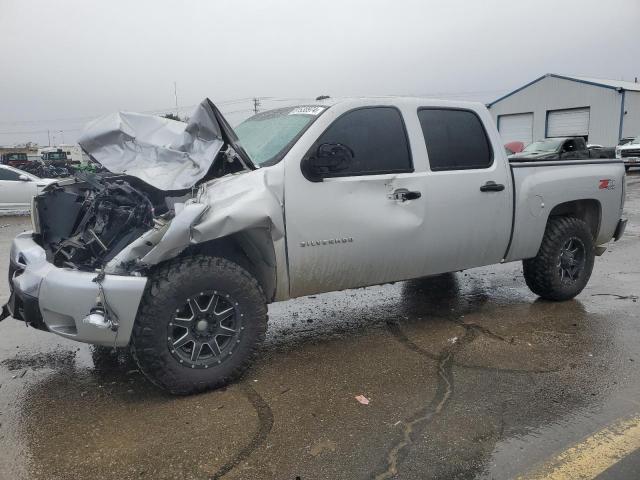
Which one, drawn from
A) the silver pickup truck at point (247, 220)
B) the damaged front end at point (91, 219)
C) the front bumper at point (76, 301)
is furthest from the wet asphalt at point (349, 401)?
the damaged front end at point (91, 219)

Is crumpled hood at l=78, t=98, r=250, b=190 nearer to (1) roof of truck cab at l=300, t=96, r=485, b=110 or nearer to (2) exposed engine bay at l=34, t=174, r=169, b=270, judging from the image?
(2) exposed engine bay at l=34, t=174, r=169, b=270

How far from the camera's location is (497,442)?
2.92 metres

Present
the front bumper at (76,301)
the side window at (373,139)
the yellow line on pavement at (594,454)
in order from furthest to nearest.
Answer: the side window at (373,139) → the front bumper at (76,301) → the yellow line on pavement at (594,454)

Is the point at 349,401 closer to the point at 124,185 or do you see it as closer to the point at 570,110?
the point at 124,185

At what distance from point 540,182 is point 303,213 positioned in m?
2.52

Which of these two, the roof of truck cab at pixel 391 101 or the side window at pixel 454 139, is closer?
the roof of truck cab at pixel 391 101

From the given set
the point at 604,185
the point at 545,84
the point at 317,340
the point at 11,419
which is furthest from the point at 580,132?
the point at 11,419

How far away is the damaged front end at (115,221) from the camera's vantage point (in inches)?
123

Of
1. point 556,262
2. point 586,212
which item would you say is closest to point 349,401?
→ point 556,262

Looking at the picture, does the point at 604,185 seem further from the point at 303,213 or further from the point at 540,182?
the point at 303,213

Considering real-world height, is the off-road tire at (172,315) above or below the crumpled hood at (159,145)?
below

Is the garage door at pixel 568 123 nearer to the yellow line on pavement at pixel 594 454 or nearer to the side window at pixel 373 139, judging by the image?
the side window at pixel 373 139

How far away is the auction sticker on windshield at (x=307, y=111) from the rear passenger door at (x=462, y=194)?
889 mm

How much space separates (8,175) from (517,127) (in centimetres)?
→ 3235
